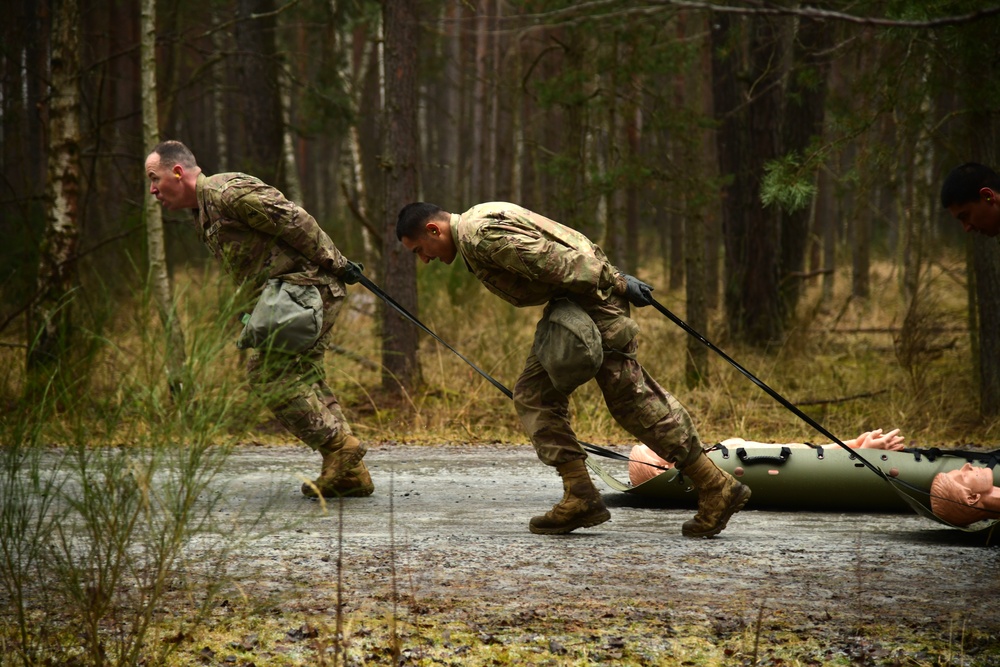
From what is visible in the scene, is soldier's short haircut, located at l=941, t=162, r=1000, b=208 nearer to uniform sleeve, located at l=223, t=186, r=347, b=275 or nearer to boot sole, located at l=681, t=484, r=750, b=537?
boot sole, located at l=681, t=484, r=750, b=537

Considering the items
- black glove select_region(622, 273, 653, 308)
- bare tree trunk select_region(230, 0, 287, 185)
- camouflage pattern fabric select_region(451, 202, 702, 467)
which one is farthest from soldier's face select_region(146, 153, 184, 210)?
bare tree trunk select_region(230, 0, 287, 185)

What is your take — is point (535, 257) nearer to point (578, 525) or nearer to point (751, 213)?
point (578, 525)

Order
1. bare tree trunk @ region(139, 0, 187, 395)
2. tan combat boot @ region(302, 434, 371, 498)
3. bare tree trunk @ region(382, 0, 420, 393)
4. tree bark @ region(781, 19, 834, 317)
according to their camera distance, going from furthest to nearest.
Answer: tree bark @ region(781, 19, 834, 317), bare tree trunk @ region(382, 0, 420, 393), bare tree trunk @ region(139, 0, 187, 395), tan combat boot @ region(302, 434, 371, 498)

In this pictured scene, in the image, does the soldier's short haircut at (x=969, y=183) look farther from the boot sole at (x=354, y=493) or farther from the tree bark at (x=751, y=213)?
the tree bark at (x=751, y=213)

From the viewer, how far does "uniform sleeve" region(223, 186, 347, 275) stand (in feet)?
16.6

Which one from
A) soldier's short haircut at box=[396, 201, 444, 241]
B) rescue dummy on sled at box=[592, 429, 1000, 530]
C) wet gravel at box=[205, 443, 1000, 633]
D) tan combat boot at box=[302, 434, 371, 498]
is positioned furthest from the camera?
tan combat boot at box=[302, 434, 371, 498]

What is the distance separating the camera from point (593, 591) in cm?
398

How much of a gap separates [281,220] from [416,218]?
38.9 inches

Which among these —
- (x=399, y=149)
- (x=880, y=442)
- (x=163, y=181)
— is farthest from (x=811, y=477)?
(x=399, y=149)

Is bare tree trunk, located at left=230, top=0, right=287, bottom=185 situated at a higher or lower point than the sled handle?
higher

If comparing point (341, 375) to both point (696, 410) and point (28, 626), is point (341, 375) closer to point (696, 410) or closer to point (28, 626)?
point (696, 410)

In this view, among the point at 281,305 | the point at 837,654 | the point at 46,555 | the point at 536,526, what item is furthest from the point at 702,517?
the point at 46,555

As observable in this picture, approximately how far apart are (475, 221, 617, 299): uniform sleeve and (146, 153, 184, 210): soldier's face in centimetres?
181

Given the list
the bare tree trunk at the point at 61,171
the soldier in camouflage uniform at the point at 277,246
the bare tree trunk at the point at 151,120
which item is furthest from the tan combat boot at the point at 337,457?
the bare tree trunk at the point at 61,171
